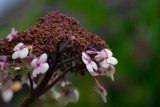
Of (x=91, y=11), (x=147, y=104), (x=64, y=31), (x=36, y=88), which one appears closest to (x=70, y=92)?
(x=36, y=88)

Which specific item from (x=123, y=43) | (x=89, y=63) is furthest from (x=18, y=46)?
(x=123, y=43)

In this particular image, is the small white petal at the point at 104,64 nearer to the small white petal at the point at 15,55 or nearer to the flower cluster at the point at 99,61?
the flower cluster at the point at 99,61

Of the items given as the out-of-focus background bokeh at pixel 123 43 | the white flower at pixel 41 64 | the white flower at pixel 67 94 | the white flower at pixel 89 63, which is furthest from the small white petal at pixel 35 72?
the out-of-focus background bokeh at pixel 123 43

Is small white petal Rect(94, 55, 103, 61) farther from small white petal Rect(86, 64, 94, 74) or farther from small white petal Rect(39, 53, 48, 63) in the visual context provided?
small white petal Rect(39, 53, 48, 63)

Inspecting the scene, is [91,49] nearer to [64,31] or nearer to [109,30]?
[64,31]

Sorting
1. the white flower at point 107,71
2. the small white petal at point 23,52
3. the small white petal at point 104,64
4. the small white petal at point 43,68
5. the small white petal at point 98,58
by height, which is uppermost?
the small white petal at point 23,52

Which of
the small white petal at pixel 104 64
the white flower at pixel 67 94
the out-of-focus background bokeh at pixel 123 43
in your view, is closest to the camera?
the small white petal at pixel 104 64

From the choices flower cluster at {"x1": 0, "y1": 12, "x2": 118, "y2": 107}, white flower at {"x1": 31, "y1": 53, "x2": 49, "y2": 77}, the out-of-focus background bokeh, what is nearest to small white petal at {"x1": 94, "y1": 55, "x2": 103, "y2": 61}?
flower cluster at {"x1": 0, "y1": 12, "x2": 118, "y2": 107}

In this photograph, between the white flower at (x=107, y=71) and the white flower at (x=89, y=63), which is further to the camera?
the white flower at (x=107, y=71)
